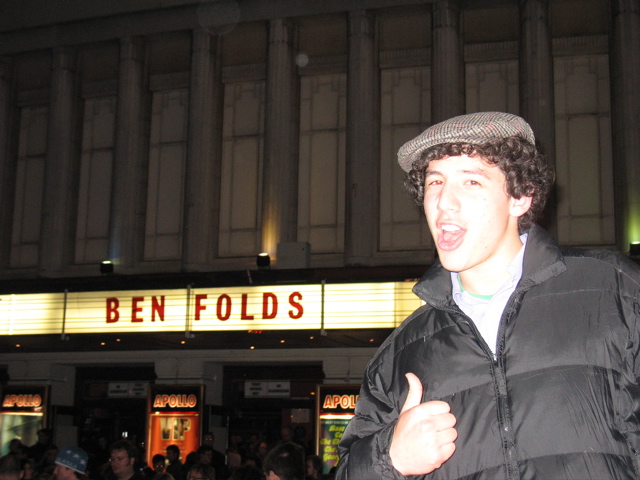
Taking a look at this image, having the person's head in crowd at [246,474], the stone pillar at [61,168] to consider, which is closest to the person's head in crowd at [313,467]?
the person's head in crowd at [246,474]

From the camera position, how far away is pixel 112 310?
613 inches

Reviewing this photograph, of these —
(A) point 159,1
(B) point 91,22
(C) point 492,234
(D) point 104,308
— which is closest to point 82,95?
(B) point 91,22

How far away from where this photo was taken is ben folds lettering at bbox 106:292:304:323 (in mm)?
14547

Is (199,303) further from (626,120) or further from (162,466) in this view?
(626,120)

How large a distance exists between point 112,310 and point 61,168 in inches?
193

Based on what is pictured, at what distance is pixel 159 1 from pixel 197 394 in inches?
359

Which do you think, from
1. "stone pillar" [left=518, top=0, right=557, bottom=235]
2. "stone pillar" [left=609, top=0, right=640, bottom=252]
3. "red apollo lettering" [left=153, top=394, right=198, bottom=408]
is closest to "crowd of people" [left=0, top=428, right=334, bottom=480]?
"red apollo lettering" [left=153, top=394, right=198, bottom=408]

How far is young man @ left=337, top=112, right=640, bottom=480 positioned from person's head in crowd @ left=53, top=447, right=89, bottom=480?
6.33 meters

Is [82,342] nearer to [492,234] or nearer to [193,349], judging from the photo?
[193,349]

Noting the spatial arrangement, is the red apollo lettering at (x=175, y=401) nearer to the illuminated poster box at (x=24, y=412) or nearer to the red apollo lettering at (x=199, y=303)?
the red apollo lettering at (x=199, y=303)

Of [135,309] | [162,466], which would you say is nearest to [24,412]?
[135,309]

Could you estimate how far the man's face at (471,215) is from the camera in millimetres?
2205

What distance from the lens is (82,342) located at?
642 inches

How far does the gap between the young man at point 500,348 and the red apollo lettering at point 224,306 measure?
41.4 ft
